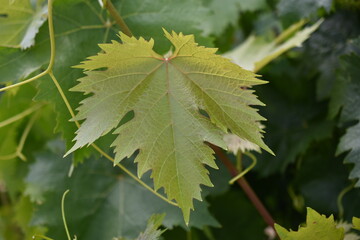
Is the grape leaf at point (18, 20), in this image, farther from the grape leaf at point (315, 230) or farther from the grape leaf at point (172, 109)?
the grape leaf at point (315, 230)

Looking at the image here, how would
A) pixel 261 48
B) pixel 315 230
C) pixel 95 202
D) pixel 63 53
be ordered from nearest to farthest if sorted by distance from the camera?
Result: pixel 315 230 → pixel 63 53 → pixel 95 202 → pixel 261 48

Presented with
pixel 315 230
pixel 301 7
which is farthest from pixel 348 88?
pixel 315 230

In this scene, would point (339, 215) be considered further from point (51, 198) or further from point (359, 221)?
point (51, 198)

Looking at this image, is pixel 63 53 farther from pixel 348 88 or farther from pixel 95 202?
pixel 348 88

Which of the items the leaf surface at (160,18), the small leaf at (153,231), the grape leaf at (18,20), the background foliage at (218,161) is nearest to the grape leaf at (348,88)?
the background foliage at (218,161)

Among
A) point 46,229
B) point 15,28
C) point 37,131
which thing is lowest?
point 46,229

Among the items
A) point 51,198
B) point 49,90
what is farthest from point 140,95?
point 51,198
